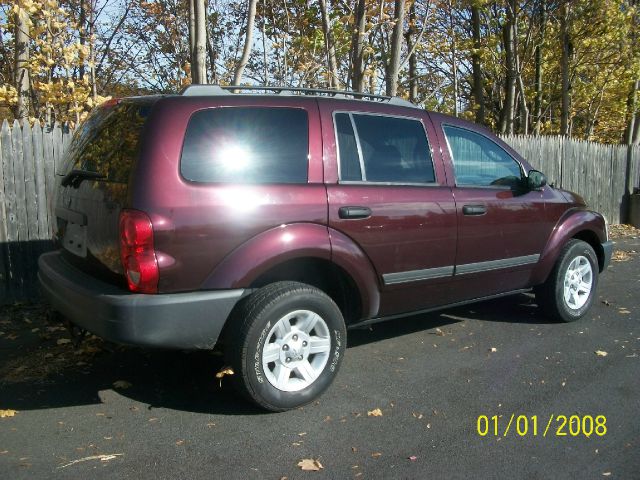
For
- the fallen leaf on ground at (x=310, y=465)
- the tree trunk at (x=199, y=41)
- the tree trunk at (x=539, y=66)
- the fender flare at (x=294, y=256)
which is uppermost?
the tree trunk at (x=539, y=66)

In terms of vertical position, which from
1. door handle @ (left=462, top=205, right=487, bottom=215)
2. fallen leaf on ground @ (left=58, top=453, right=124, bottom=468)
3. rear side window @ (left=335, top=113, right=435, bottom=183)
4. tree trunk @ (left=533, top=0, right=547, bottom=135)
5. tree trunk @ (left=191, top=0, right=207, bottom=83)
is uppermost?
tree trunk @ (left=533, top=0, right=547, bottom=135)

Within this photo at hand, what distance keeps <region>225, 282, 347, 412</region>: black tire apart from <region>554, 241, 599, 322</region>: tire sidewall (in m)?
2.70

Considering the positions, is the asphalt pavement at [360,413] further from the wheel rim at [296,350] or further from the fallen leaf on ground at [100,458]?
the wheel rim at [296,350]

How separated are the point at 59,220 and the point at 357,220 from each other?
6.80 ft

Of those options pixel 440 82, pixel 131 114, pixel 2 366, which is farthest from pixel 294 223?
pixel 440 82

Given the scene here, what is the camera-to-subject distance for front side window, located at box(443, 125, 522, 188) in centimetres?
490

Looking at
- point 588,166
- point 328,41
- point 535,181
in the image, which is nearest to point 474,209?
point 535,181

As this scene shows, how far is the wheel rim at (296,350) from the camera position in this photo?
12.4ft

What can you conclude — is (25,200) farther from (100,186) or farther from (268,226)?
(268,226)

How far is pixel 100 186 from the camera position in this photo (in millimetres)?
3662

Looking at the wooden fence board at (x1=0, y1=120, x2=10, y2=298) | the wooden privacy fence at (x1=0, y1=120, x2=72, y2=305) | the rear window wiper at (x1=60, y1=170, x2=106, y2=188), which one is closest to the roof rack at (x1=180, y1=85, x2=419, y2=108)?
the rear window wiper at (x1=60, y1=170, x2=106, y2=188)

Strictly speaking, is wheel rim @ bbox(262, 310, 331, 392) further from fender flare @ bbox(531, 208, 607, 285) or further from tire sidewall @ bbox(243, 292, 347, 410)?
fender flare @ bbox(531, 208, 607, 285)

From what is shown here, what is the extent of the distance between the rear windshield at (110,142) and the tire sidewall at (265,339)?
3.75ft
